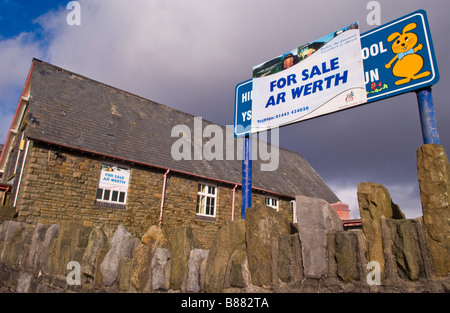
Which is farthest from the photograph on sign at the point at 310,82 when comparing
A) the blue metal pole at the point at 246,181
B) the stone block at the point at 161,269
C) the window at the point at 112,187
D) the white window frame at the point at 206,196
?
the white window frame at the point at 206,196

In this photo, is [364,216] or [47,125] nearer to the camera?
[364,216]

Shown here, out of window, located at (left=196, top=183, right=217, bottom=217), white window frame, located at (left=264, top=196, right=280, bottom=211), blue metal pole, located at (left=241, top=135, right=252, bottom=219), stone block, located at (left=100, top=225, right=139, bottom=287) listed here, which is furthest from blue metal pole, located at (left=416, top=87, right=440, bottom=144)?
white window frame, located at (left=264, top=196, right=280, bottom=211)

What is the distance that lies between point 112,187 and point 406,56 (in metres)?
11.5

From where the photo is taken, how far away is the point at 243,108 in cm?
677

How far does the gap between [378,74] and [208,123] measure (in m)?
Result: 17.3

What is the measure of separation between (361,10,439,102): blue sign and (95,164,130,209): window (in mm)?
10896

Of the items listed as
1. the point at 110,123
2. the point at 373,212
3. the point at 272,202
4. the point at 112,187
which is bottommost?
the point at 373,212

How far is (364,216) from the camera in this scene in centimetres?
244

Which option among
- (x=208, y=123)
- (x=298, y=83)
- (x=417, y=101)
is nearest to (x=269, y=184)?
(x=208, y=123)

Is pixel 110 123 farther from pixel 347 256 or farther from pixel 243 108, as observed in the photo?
pixel 347 256

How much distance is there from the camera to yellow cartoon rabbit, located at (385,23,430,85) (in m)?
4.39

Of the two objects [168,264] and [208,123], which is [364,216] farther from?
[208,123]

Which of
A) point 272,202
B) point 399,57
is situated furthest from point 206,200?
point 399,57

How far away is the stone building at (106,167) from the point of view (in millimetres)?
11734
